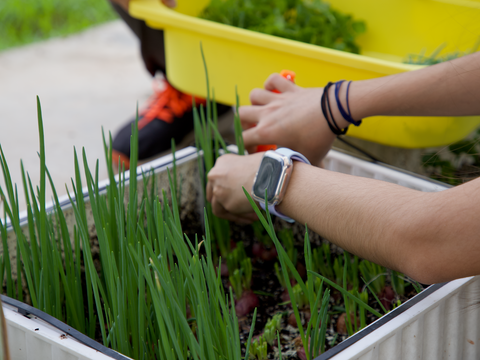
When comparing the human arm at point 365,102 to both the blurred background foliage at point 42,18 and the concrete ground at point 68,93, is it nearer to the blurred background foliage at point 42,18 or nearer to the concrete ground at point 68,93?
the concrete ground at point 68,93

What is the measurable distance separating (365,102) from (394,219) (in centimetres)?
32

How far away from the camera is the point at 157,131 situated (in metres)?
1.44

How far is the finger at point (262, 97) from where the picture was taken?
31.3 inches

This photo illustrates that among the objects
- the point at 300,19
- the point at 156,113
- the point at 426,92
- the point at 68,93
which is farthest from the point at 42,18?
the point at 426,92

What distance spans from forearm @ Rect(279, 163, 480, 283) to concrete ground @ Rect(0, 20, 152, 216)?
3.80 ft

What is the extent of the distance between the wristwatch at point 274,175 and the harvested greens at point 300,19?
659 mm

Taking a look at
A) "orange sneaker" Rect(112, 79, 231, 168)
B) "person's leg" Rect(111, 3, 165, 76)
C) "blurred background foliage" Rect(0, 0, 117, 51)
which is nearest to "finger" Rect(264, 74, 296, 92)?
"orange sneaker" Rect(112, 79, 231, 168)

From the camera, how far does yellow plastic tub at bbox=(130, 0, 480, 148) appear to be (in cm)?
94

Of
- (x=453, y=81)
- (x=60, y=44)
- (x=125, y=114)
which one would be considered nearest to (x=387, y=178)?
(x=453, y=81)

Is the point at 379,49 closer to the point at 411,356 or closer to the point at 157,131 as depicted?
the point at 157,131

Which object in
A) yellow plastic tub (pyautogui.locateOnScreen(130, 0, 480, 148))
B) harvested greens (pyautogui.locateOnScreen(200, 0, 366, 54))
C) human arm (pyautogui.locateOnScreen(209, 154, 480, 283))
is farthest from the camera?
harvested greens (pyautogui.locateOnScreen(200, 0, 366, 54))

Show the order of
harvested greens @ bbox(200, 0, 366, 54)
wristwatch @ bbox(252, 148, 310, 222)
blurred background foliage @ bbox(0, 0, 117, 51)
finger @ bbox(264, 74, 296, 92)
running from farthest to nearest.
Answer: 1. blurred background foliage @ bbox(0, 0, 117, 51)
2. harvested greens @ bbox(200, 0, 366, 54)
3. finger @ bbox(264, 74, 296, 92)
4. wristwatch @ bbox(252, 148, 310, 222)

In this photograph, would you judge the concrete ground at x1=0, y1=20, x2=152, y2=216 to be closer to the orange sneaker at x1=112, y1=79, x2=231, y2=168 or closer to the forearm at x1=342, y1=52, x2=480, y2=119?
the orange sneaker at x1=112, y1=79, x2=231, y2=168

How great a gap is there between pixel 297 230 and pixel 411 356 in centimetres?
35
